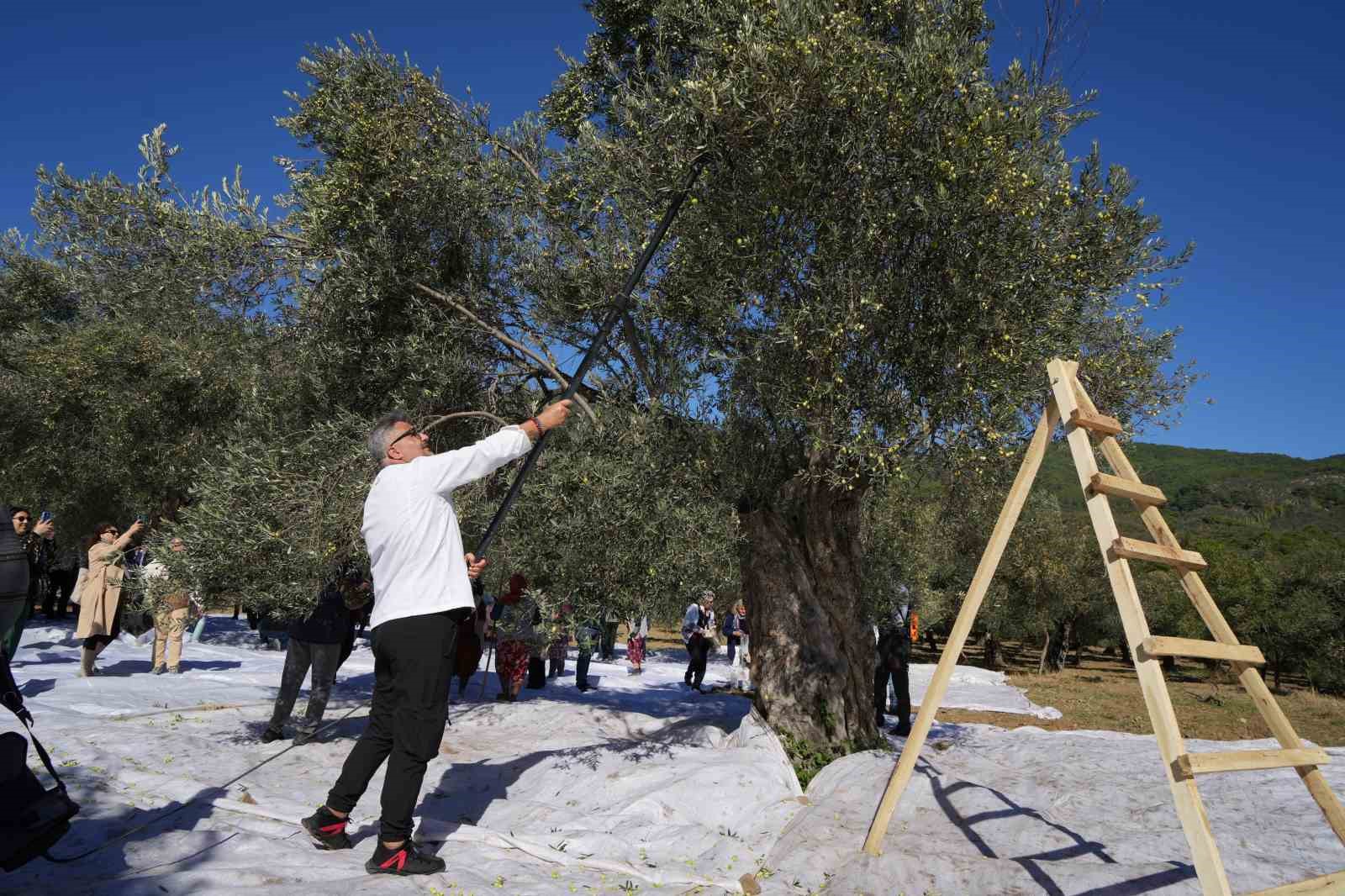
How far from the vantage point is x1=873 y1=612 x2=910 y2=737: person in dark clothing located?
11.4m

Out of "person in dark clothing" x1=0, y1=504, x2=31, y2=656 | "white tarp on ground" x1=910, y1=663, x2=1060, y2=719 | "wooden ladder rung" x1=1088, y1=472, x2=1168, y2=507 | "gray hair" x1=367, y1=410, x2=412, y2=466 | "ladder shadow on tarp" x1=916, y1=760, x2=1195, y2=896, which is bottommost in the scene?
"white tarp on ground" x1=910, y1=663, x2=1060, y2=719

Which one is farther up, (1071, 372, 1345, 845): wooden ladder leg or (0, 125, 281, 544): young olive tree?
(0, 125, 281, 544): young olive tree

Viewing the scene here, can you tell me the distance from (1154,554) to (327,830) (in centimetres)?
519

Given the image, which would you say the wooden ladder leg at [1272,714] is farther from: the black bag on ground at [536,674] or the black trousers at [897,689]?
the black bag on ground at [536,674]

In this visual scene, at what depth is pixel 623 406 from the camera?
8.82m

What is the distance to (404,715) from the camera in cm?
470

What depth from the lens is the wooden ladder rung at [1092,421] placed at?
15.9ft

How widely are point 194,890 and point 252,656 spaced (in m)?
12.9

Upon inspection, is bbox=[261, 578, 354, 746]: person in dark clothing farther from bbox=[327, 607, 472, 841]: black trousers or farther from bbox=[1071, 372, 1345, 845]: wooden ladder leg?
bbox=[1071, 372, 1345, 845]: wooden ladder leg

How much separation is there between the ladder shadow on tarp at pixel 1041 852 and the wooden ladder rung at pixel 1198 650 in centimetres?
127

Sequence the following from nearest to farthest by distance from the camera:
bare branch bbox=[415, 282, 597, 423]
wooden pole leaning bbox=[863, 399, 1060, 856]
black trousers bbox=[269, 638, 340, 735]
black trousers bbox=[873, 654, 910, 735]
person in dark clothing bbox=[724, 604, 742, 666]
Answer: wooden pole leaning bbox=[863, 399, 1060, 856]
black trousers bbox=[269, 638, 340, 735]
bare branch bbox=[415, 282, 597, 423]
black trousers bbox=[873, 654, 910, 735]
person in dark clothing bbox=[724, 604, 742, 666]

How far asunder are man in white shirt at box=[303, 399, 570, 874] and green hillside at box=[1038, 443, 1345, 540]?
48.0 metres

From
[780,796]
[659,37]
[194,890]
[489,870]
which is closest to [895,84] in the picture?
[659,37]

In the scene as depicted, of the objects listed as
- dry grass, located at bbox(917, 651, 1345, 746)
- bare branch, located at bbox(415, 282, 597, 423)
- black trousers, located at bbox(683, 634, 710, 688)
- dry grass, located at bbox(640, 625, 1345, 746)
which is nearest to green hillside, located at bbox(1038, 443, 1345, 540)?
dry grass, located at bbox(640, 625, 1345, 746)
